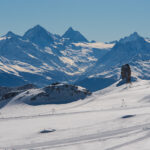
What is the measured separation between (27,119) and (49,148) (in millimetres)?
17086

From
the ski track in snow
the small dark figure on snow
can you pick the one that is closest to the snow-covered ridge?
the small dark figure on snow

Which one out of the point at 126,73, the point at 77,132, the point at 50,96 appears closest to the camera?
the point at 77,132

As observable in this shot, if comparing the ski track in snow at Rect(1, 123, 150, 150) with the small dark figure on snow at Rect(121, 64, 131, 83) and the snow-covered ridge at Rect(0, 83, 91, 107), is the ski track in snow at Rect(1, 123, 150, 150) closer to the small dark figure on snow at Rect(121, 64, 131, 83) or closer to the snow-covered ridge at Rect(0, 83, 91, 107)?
the snow-covered ridge at Rect(0, 83, 91, 107)

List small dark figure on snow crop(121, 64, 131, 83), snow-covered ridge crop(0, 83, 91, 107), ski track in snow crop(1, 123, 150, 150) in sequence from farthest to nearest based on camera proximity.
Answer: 1. small dark figure on snow crop(121, 64, 131, 83)
2. snow-covered ridge crop(0, 83, 91, 107)
3. ski track in snow crop(1, 123, 150, 150)

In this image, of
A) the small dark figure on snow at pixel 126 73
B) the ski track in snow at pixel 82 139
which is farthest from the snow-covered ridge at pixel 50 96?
the ski track in snow at pixel 82 139

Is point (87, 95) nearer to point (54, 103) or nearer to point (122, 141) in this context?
point (54, 103)

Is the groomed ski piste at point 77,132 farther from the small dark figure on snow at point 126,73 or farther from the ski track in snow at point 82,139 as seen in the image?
the small dark figure on snow at point 126,73

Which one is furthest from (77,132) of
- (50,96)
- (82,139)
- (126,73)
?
(126,73)

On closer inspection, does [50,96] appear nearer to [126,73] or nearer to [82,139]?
[126,73]

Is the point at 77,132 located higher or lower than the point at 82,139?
higher

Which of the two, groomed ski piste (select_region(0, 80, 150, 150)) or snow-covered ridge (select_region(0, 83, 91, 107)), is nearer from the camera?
groomed ski piste (select_region(0, 80, 150, 150))

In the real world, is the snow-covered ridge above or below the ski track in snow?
above

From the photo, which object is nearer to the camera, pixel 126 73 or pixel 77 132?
pixel 77 132

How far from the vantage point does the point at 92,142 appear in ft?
92.5
